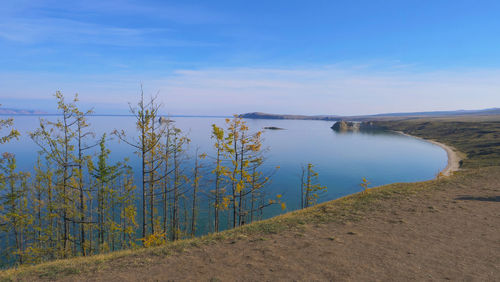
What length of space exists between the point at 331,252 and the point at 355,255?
0.89 metres

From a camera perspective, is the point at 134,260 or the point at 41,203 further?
the point at 41,203

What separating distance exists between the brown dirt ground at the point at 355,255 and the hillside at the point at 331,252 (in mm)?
30

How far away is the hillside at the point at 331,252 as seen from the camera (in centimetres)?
823

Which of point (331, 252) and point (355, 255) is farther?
point (331, 252)

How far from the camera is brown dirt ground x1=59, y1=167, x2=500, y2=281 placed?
8.14 m

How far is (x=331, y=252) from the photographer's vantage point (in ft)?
32.1

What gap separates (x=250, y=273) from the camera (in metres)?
8.30

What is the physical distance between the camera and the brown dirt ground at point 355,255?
320 inches

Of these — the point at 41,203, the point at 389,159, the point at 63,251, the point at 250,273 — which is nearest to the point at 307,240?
the point at 250,273

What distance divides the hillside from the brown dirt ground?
0.03 meters

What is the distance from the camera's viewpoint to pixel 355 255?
945 centimetres

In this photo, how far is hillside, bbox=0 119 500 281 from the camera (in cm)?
823

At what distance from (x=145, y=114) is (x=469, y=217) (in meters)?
21.5

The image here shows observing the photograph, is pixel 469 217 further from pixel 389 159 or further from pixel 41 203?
pixel 389 159
